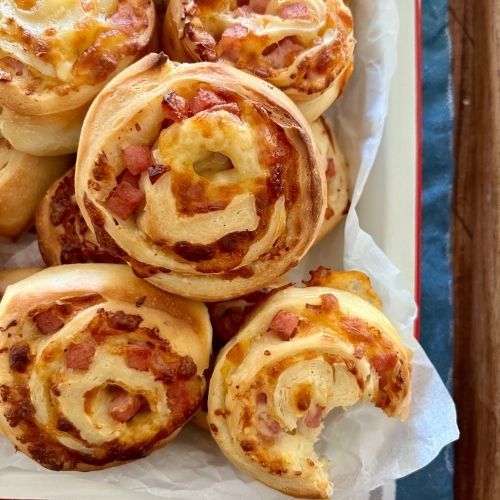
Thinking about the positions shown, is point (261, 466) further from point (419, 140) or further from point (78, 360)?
point (419, 140)

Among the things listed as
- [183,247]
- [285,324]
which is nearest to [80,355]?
[183,247]

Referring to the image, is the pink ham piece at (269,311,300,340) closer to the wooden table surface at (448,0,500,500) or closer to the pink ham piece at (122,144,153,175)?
the pink ham piece at (122,144,153,175)

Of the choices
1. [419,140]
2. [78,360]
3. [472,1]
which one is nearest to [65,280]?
[78,360]

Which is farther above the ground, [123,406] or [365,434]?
[123,406]

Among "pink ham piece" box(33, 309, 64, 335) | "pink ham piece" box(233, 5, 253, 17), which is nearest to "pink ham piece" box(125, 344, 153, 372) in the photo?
"pink ham piece" box(33, 309, 64, 335)

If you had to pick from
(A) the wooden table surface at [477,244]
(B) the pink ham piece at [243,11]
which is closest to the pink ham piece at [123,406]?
(B) the pink ham piece at [243,11]

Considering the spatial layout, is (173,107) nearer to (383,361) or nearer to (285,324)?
(285,324)
